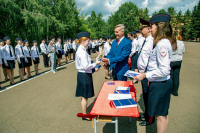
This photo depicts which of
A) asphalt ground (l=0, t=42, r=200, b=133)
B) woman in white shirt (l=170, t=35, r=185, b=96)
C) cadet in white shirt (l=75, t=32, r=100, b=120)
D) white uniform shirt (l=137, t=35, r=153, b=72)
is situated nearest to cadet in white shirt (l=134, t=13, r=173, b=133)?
white uniform shirt (l=137, t=35, r=153, b=72)

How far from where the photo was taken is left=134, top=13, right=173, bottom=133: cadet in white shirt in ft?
6.96

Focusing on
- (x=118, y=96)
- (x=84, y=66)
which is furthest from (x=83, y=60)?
(x=118, y=96)

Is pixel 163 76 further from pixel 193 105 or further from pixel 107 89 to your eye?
pixel 193 105

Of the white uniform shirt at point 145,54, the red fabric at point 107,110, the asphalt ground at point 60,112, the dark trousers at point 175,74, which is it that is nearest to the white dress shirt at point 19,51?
the asphalt ground at point 60,112

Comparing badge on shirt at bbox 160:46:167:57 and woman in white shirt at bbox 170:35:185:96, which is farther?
woman in white shirt at bbox 170:35:185:96

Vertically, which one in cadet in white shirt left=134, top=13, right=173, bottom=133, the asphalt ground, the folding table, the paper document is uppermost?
cadet in white shirt left=134, top=13, right=173, bottom=133

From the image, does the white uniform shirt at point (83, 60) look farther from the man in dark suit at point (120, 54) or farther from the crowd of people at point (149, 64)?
the man in dark suit at point (120, 54)

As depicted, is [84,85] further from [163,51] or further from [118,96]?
[163,51]

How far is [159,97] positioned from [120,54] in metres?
1.84

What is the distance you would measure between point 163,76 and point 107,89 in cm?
Answer: 132

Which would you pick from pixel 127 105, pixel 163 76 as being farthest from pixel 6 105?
pixel 163 76

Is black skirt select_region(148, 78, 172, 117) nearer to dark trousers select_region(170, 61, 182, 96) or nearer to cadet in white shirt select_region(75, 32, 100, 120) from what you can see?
cadet in white shirt select_region(75, 32, 100, 120)

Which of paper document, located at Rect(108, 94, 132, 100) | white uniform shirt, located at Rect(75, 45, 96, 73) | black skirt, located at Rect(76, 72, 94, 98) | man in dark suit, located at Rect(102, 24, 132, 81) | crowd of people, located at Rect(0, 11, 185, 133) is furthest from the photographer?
man in dark suit, located at Rect(102, 24, 132, 81)

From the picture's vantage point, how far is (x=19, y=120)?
3.88m
